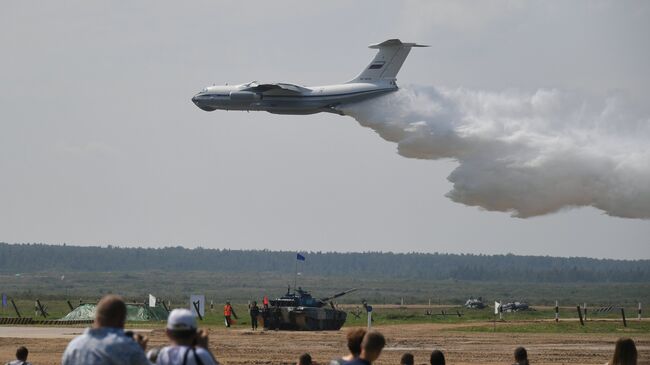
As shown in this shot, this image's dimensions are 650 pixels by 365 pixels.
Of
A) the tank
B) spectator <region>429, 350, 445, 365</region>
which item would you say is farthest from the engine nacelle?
spectator <region>429, 350, 445, 365</region>

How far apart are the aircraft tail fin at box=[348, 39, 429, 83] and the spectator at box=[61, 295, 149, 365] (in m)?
42.5

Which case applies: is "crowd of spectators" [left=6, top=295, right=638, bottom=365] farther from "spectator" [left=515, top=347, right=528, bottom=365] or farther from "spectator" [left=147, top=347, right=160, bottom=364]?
"spectator" [left=515, top=347, right=528, bottom=365]

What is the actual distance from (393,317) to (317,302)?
528 inches

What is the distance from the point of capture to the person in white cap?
384 inches

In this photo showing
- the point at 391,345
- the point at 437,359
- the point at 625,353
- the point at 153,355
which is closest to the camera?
the point at 153,355

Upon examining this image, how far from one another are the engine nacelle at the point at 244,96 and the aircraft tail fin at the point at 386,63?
13.9 ft

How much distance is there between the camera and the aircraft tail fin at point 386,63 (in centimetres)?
5184

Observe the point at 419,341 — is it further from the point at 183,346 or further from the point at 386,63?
the point at 183,346

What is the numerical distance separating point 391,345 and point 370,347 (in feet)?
96.7

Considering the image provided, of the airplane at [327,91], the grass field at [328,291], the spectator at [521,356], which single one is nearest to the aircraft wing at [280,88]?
the airplane at [327,91]

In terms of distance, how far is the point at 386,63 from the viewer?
170 ft

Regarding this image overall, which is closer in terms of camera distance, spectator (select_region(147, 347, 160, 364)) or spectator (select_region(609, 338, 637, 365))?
spectator (select_region(147, 347, 160, 364))

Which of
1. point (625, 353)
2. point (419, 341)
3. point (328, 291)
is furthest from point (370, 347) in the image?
point (328, 291)

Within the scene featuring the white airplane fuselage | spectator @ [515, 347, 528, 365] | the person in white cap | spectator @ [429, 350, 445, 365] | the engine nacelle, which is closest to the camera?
the person in white cap
